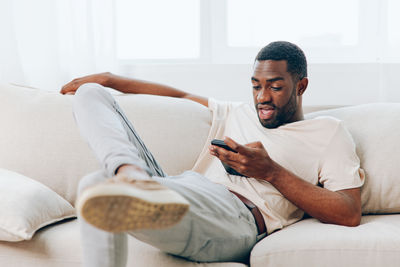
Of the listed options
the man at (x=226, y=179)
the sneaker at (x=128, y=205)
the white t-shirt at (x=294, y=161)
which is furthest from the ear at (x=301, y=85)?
the sneaker at (x=128, y=205)

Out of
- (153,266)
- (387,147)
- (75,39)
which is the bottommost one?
(153,266)

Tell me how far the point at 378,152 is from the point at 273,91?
0.42m

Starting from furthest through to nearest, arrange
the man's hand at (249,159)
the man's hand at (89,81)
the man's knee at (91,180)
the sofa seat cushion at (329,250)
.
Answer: the man's hand at (89,81) → the man's hand at (249,159) → the sofa seat cushion at (329,250) → the man's knee at (91,180)

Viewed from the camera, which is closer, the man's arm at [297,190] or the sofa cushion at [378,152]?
the man's arm at [297,190]

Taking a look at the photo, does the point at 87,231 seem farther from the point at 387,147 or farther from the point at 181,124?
the point at 387,147

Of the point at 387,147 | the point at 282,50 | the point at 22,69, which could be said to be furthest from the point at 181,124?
the point at 22,69

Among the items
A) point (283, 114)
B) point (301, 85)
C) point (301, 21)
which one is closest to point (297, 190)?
point (283, 114)

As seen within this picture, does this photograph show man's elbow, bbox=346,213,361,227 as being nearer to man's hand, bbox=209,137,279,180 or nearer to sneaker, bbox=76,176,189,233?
man's hand, bbox=209,137,279,180

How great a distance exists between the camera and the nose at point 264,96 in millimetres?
1623

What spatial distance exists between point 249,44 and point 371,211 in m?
1.12

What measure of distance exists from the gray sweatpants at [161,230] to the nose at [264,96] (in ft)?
1.17

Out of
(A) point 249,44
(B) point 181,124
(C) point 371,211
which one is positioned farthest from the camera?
(A) point 249,44

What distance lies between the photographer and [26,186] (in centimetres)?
143

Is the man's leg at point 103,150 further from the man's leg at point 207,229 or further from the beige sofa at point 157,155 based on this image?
the beige sofa at point 157,155
